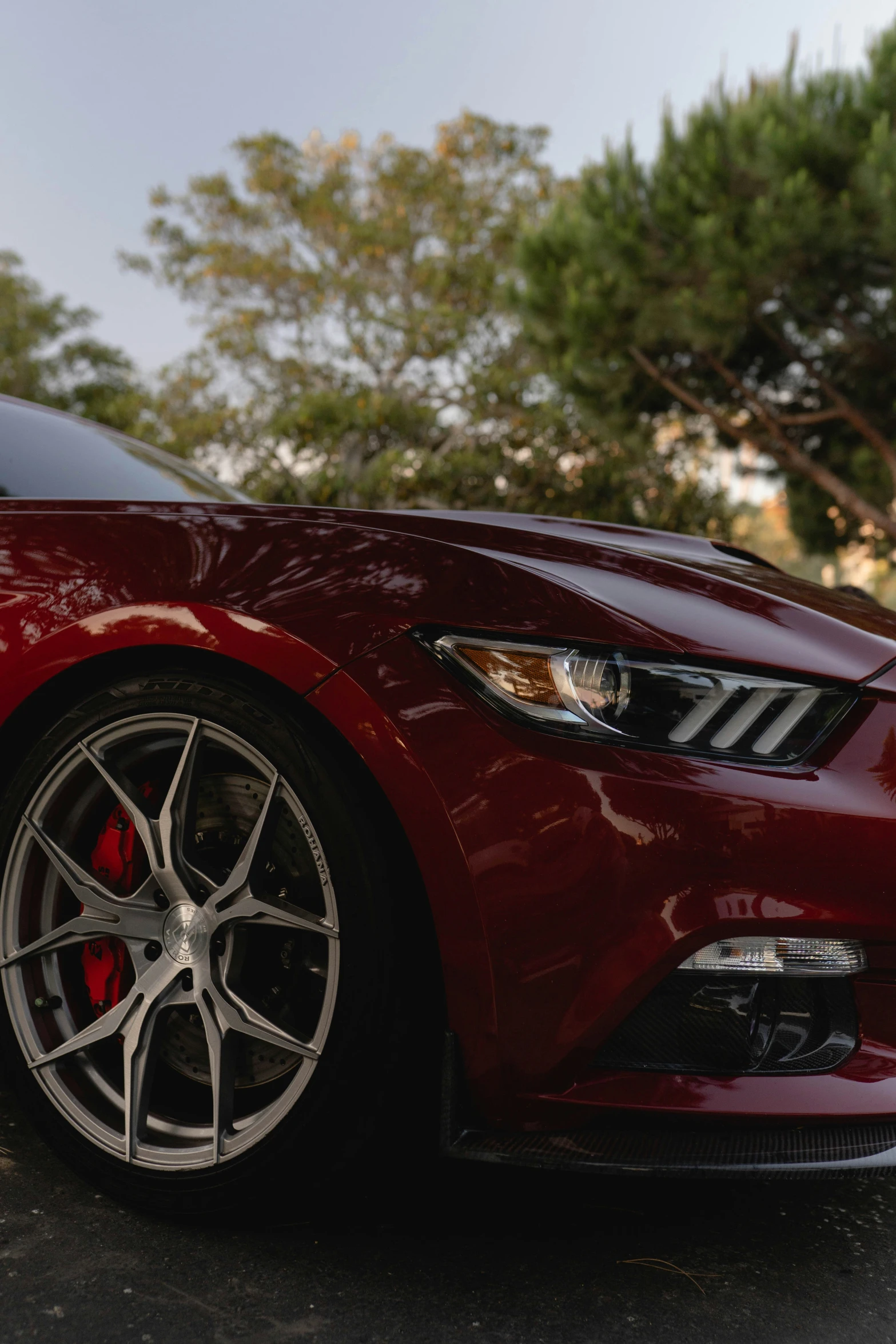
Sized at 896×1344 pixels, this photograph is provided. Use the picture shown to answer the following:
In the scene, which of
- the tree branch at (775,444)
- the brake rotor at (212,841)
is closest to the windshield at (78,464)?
the brake rotor at (212,841)

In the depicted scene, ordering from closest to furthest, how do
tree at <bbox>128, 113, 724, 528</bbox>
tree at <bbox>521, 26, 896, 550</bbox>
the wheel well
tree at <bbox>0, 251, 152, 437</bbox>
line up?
the wheel well
tree at <bbox>521, 26, 896, 550</bbox>
tree at <bbox>128, 113, 724, 528</bbox>
tree at <bbox>0, 251, 152, 437</bbox>

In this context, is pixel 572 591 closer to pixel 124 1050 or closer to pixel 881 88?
pixel 124 1050

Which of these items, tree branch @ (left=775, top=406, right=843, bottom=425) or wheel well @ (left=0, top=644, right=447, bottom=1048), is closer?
wheel well @ (left=0, top=644, right=447, bottom=1048)

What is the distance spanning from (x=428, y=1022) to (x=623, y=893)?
0.37m

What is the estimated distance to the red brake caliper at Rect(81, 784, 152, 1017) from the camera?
74.5 inches

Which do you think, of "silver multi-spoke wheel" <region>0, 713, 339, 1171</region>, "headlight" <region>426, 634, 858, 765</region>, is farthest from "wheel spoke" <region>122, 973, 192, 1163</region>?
"headlight" <region>426, 634, 858, 765</region>

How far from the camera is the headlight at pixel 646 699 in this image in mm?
1496

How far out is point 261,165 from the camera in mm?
22406

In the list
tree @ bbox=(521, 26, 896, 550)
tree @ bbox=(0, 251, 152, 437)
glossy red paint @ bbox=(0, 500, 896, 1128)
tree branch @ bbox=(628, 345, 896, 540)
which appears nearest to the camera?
glossy red paint @ bbox=(0, 500, 896, 1128)

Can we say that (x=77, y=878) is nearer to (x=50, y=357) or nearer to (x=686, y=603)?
(x=686, y=603)

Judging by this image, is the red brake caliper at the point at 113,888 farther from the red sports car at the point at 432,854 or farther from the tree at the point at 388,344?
the tree at the point at 388,344

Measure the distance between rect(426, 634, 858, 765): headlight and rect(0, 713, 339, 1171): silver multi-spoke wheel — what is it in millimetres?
384

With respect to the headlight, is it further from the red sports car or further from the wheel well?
the wheel well

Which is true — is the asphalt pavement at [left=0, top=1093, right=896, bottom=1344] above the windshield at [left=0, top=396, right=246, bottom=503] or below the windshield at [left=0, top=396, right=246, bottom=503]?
below
